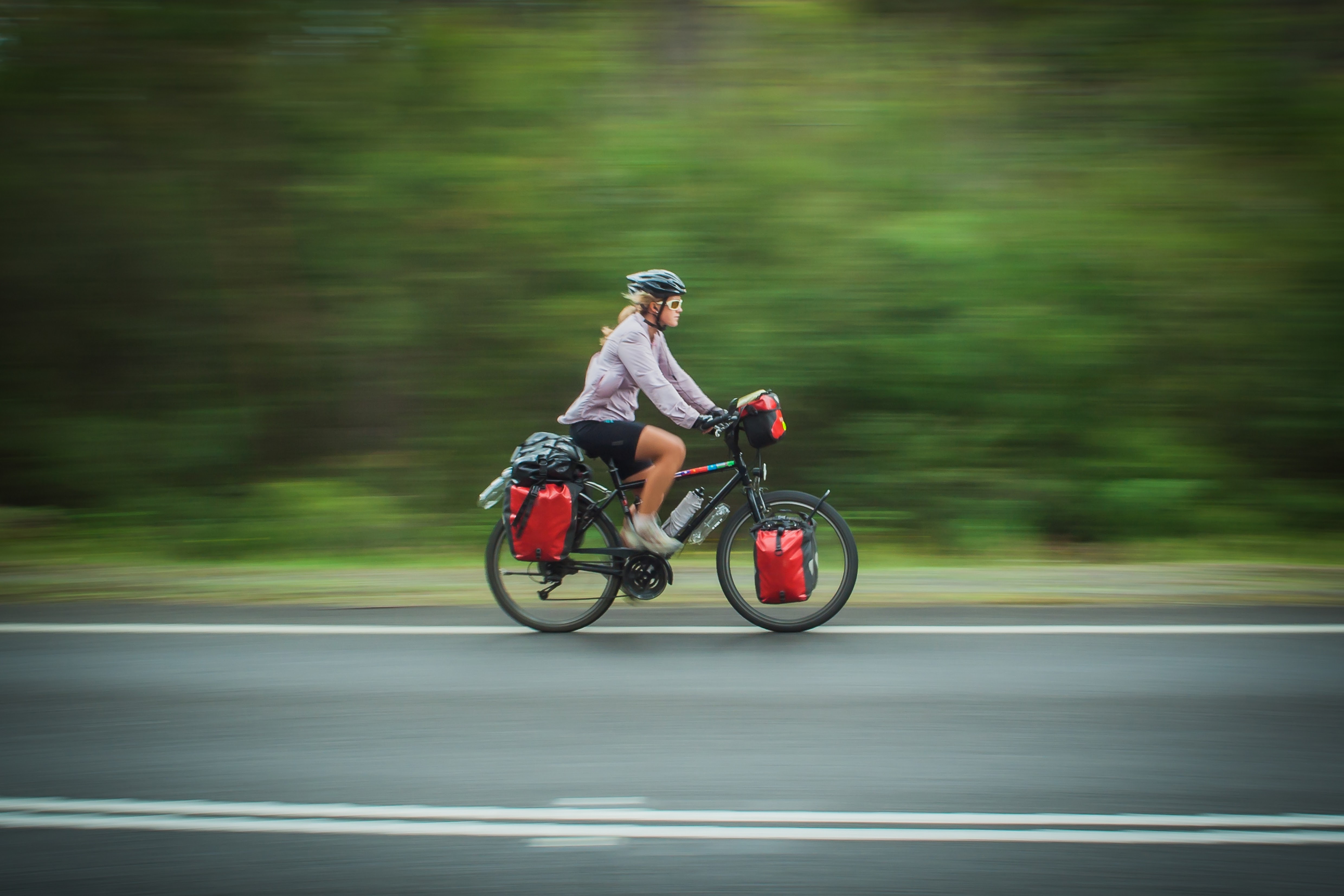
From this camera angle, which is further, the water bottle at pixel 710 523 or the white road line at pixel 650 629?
the water bottle at pixel 710 523

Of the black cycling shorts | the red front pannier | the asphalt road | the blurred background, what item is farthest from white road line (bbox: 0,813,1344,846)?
the blurred background

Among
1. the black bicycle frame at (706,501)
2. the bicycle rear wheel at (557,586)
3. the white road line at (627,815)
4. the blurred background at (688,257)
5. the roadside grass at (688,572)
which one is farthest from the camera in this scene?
the blurred background at (688,257)

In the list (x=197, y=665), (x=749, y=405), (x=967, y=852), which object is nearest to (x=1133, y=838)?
(x=967, y=852)

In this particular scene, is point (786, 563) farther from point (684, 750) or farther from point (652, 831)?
point (652, 831)

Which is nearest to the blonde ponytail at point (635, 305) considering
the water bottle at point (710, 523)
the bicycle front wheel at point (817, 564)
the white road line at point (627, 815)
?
the water bottle at point (710, 523)

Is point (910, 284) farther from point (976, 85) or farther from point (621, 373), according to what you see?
point (621, 373)

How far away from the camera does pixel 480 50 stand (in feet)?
32.1

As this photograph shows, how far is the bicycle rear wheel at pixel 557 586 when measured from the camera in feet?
20.1

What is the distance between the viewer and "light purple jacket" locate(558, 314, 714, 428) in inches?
227

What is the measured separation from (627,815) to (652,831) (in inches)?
5.8

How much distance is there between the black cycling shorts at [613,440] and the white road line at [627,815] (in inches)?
97.5

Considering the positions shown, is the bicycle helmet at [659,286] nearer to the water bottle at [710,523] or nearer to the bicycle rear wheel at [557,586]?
the water bottle at [710,523]

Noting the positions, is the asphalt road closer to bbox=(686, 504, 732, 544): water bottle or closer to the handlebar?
bbox=(686, 504, 732, 544): water bottle

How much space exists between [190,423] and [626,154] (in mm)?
4595
